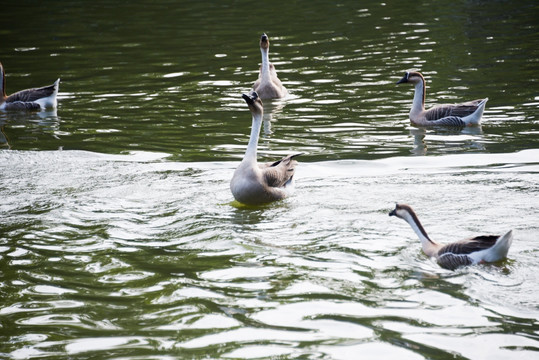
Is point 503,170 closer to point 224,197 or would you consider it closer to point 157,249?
point 224,197

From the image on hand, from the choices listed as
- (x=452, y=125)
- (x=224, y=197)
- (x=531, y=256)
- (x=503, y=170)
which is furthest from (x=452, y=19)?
(x=531, y=256)

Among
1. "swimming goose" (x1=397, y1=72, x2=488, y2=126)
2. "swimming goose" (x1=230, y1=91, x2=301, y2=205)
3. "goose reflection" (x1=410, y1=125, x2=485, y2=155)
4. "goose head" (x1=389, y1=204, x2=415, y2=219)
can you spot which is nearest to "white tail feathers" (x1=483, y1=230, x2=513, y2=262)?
"goose head" (x1=389, y1=204, x2=415, y2=219)

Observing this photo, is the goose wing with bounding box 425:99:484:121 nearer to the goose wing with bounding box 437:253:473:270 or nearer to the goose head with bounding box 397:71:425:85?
the goose head with bounding box 397:71:425:85

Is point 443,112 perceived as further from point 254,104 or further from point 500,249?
point 500,249

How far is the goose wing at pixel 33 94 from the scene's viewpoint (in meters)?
18.2

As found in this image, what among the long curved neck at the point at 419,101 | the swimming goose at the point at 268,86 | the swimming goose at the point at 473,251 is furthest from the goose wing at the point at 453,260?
the swimming goose at the point at 268,86

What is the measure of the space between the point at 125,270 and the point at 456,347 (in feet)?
13.5

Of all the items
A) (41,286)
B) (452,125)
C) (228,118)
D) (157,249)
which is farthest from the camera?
(228,118)

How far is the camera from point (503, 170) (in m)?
12.3

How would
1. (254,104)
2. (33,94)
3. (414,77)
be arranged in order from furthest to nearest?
(33,94), (414,77), (254,104)

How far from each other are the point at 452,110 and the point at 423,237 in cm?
725

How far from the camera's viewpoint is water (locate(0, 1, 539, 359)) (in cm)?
742

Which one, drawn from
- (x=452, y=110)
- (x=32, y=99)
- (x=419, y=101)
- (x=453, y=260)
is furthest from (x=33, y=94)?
(x=453, y=260)

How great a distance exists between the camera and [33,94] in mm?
18484
